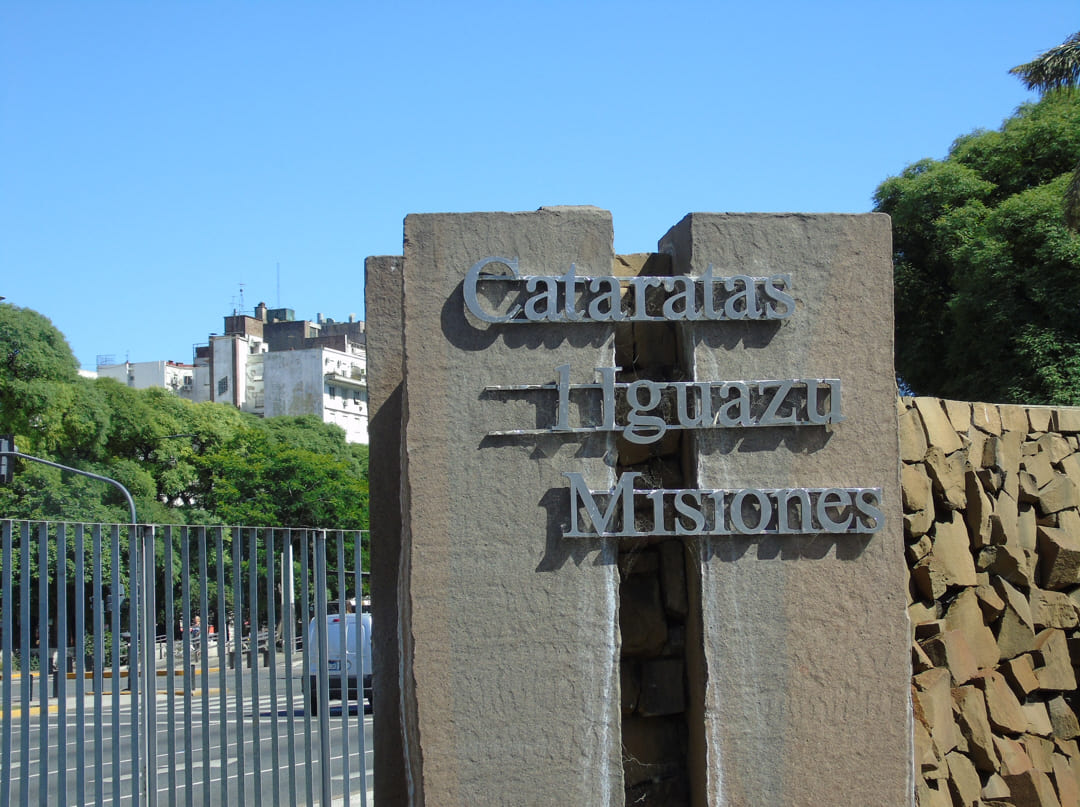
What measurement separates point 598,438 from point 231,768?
19.3 ft

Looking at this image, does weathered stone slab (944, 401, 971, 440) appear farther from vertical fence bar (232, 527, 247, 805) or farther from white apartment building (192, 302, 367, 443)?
white apartment building (192, 302, 367, 443)

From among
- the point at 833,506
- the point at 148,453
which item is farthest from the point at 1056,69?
the point at 148,453

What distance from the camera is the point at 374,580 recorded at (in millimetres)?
4906

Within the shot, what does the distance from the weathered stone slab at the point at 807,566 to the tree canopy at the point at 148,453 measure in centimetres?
2321

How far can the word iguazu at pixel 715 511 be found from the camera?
Answer: 13.8 ft

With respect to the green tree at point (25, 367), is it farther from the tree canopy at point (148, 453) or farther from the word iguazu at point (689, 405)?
the word iguazu at point (689, 405)

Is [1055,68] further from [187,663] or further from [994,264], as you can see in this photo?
[187,663]

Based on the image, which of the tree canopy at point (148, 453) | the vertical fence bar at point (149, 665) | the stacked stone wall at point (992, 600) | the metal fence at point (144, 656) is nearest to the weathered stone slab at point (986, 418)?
the stacked stone wall at point (992, 600)

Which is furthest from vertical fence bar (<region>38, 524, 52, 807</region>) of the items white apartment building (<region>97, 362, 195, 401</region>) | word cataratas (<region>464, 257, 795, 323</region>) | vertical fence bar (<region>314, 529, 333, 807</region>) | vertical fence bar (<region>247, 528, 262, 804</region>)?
white apartment building (<region>97, 362, 195, 401</region>)

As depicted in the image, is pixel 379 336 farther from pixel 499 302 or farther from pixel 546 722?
pixel 546 722

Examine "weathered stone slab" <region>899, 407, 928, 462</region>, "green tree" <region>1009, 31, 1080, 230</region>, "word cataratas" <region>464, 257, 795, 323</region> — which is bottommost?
"weathered stone slab" <region>899, 407, 928, 462</region>

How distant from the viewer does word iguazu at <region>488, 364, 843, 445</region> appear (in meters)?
4.30

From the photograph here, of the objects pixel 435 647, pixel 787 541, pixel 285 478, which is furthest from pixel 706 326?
pixel 285 478

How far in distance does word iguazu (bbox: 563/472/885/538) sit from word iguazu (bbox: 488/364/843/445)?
0.22m
